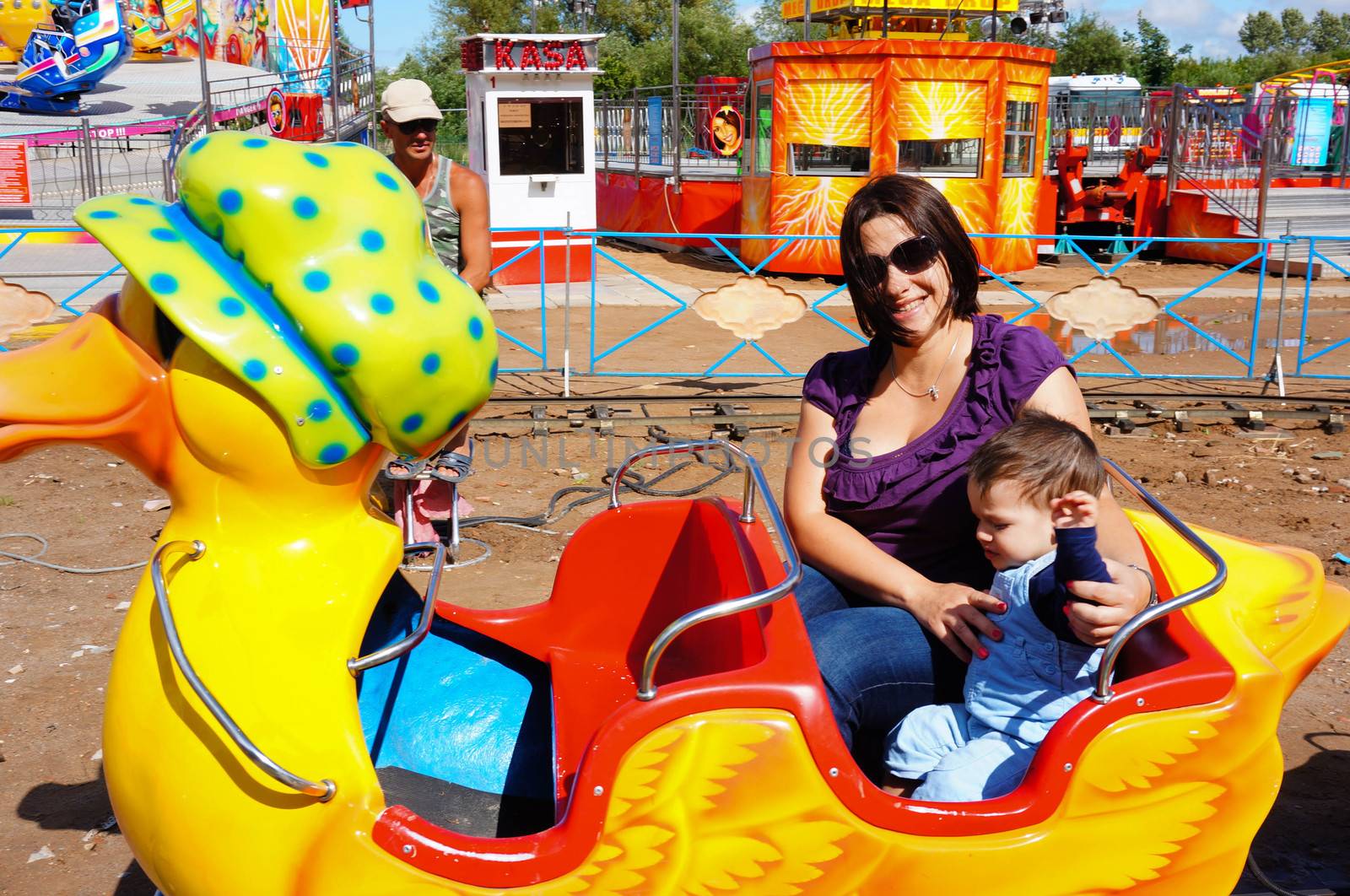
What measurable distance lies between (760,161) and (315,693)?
42.6 feet

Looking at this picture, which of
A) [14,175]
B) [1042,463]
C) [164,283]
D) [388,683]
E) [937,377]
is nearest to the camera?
[164,283]

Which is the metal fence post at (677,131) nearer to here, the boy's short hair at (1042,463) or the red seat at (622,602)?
the red seat at (622,602)

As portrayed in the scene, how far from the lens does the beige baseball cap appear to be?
4.07m

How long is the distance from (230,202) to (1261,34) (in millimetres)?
101094

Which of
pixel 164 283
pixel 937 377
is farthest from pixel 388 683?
pixel 937 377

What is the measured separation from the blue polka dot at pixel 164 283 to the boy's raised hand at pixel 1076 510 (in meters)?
1.30

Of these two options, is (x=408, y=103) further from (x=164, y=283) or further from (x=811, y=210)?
(x=811, y=210)

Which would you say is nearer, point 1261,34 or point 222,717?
point 222,717

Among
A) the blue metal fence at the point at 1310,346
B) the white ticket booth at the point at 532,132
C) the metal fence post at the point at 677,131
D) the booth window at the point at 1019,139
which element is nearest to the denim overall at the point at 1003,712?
the blue metal fence at the point at 1310,346

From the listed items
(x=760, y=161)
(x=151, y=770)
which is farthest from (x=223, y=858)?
(x=760, y=161)

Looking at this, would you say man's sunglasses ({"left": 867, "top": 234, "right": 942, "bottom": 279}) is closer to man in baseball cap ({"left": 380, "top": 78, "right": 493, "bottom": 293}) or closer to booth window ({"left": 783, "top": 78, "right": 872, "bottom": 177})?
man in baseball cap ({"left": 380, "top": 78, "right": 493, "bottom": 293})

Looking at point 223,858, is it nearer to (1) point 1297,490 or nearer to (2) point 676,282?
(1) point 1297,490

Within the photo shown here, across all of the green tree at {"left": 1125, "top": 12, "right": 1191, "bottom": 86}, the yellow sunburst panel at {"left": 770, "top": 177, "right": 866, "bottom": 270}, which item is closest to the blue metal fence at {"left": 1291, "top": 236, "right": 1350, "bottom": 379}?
the yellow sunburst panel at {"left": 770, "top": 177, "right": 866, "bottom": 270}

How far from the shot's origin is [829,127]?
1309 centimetres
